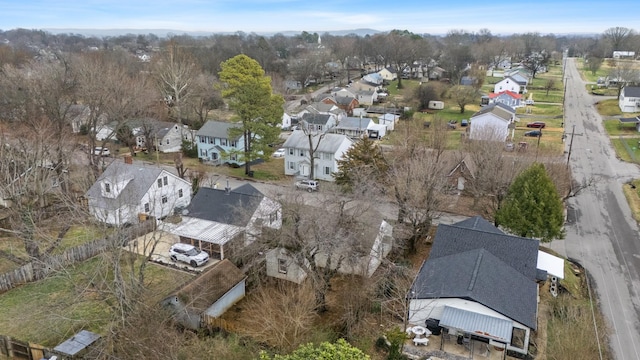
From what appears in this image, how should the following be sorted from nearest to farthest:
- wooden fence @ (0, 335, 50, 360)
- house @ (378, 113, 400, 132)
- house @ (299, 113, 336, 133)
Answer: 1. wooden fence @ (0, 335, 50, 360)
2. house @ (299, 113, 336, 133)
3. house @ (378, 113, 400, 132)

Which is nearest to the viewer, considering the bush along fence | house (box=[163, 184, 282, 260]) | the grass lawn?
the grass lawn

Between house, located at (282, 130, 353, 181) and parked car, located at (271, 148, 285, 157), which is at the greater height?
house, located at (282, 130, 353, 181)

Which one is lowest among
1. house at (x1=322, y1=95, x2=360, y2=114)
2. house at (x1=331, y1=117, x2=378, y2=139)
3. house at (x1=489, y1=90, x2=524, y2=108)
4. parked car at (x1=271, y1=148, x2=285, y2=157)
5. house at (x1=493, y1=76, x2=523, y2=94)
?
parked car at (x1=271, y1=148, x2=285, y2=157)

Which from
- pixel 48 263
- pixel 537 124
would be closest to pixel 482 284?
pixel 48 263

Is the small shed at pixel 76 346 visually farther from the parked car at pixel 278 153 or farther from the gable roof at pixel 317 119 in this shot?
the gable roof at pixel 317 119

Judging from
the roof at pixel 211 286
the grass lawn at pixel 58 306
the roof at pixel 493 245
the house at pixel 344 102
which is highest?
the house at pixel 344 102

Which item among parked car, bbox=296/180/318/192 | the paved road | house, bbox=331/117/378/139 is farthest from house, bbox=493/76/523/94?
parked car, bbox=296/180/318/192

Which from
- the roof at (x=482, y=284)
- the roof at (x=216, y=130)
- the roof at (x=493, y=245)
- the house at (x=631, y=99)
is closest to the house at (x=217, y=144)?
the roof at (x=216, y=130)

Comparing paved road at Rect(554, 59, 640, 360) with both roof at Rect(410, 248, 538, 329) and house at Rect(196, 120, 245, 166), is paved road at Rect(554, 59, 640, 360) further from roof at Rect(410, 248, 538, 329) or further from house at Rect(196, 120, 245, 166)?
house at Rect(196, 120, 245, 166)
